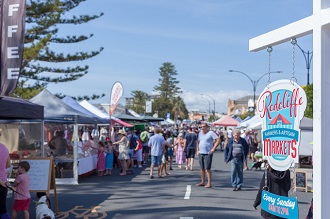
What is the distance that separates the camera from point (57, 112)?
1433 cm

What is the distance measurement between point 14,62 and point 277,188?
15.5 feet

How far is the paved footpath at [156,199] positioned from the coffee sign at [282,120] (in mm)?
4727

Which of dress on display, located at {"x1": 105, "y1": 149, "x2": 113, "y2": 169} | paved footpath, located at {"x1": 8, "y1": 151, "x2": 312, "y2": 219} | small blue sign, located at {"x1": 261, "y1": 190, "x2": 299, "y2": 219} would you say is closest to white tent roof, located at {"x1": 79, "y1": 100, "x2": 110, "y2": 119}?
dress on display, located at {"x1": 105, "y1": 149, "x2": 113, "y2": 169}

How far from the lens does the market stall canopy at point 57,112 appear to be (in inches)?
554

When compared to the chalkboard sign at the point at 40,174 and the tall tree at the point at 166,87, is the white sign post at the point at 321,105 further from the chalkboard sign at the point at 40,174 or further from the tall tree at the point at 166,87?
the tall tree at the point at 166,87

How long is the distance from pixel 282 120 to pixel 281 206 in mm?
759

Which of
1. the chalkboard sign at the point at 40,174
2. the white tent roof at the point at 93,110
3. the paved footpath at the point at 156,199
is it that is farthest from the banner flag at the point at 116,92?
the chalkboard sign at the point at 40,174

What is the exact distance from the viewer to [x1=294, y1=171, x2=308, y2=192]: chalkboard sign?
12414 mm

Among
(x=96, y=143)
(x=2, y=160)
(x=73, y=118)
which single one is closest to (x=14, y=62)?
(x=2, y=160)

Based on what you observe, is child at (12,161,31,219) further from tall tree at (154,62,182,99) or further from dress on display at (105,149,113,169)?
tall tree at (154,62,182,99)

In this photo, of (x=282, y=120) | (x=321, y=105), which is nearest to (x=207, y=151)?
→ (x=282, y=120)

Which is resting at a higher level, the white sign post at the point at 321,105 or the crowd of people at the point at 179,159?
the white sign post at the point at 321,105

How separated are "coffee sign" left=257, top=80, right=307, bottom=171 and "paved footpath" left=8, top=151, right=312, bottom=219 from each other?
4.73 metres

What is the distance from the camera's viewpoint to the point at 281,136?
4.01 meters
